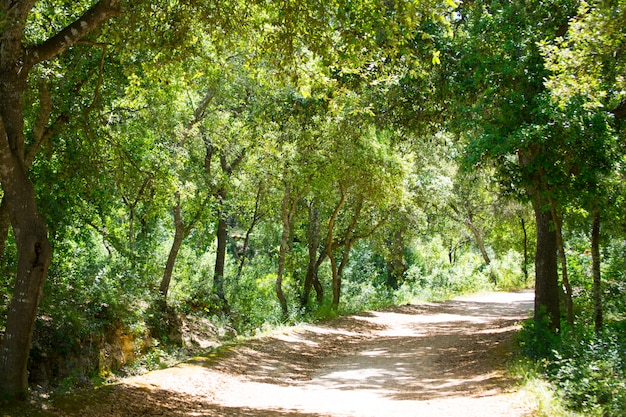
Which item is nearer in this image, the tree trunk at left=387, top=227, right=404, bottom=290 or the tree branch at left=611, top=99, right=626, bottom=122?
the tree branch at left=611, top=99, right=626, bottom=122

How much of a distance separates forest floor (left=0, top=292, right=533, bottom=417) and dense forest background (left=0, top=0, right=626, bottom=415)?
114 cm

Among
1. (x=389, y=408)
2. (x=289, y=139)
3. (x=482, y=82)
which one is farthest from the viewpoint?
(x=289, y=139)

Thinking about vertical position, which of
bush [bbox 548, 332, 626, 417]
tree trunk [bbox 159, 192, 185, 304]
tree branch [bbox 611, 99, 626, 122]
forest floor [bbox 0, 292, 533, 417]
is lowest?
forest floor [bbox 0, 292, 533, 417]

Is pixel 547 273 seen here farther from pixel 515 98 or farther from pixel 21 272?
pixel 21 272

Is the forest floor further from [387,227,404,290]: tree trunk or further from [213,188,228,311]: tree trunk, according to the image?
[387,227,404,290]: tree trunk

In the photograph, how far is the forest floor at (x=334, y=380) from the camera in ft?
25.9

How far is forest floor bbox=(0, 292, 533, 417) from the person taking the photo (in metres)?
7.91

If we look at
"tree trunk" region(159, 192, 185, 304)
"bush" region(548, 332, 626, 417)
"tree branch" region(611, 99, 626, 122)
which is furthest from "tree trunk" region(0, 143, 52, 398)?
"tree trunk" region(159, 192, 185, 304)

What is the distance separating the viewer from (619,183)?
448 inches

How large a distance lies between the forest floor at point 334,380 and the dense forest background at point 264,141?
3.73 feet

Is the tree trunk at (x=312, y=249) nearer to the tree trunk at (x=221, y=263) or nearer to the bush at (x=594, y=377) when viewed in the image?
the tree trunk at (x=221, y=263)

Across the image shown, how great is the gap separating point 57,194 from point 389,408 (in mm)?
7331

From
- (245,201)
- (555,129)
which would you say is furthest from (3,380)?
(245,201)

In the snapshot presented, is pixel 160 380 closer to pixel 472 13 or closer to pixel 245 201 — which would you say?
pixel 472 13
